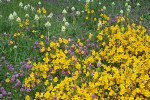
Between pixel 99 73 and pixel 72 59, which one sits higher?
pixel 72 59

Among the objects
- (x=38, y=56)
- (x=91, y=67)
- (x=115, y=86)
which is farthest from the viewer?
(x=38, y=56)

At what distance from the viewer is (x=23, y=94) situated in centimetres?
693

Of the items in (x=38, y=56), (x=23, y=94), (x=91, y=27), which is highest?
(x=91, y=27)

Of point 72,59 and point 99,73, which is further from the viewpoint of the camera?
point 72,59

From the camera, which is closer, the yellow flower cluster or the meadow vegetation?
the yellow flower cluster

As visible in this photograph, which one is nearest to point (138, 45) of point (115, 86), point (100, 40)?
point (100, 40)

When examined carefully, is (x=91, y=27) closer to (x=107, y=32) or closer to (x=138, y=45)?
(x=107, y=32)

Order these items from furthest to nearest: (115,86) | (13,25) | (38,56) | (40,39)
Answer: (13,25), (40,39), (38,56), (115,86)

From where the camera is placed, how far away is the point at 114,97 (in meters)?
6.47

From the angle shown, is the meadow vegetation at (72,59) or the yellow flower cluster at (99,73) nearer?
the yellow flower cluster at (99,73)

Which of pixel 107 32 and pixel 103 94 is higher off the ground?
pixel 107 32

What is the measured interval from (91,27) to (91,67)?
3574 millimetres

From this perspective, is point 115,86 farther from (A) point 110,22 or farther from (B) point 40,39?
(A) point 110,22

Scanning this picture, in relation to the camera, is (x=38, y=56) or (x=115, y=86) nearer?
(x=115, y=86)
